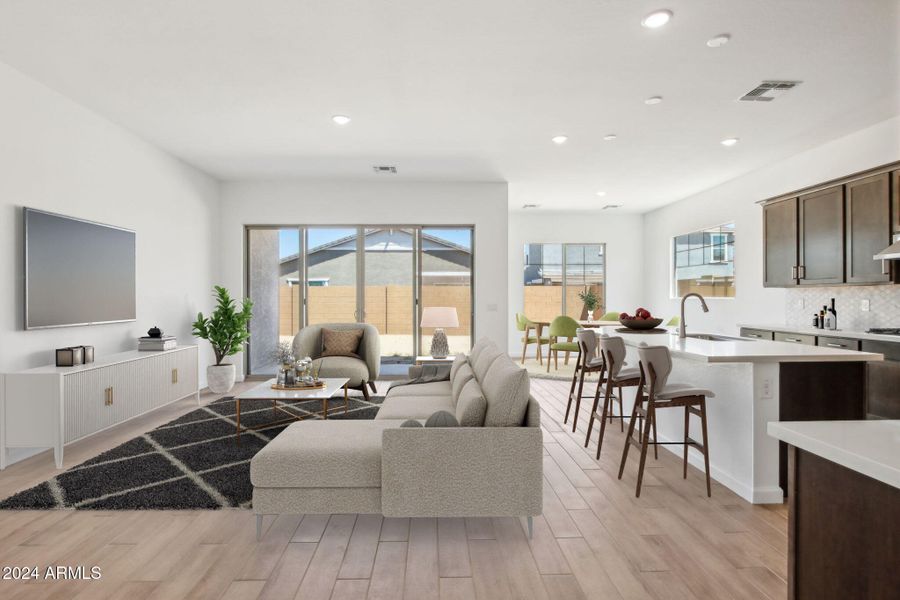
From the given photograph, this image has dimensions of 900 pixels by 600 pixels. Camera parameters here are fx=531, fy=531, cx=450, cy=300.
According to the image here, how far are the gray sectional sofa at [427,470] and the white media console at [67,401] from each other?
2.04 metres

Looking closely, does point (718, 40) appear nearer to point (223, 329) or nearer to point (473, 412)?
point (473, 412)

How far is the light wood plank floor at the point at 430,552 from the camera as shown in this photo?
2166 mm

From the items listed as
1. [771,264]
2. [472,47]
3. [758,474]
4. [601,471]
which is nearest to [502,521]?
[601,471]

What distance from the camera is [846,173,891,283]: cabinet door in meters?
4.46

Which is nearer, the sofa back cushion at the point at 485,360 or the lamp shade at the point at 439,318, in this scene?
the sofa back cushion at the point at 485,360

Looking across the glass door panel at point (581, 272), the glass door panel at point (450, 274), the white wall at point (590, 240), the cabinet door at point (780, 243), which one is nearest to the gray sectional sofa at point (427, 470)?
the cabinet door at point (780, 243)

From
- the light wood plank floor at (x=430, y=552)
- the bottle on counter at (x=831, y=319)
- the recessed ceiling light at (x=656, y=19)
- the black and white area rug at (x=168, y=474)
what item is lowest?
the light wood plank floor at (x=430, y=552)

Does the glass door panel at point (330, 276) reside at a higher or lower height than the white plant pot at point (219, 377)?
higher

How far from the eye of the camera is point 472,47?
3467 mm

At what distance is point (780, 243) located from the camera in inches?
231

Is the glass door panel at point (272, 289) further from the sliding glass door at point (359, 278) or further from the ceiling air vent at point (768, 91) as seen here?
the ceiling air vent at point (768, 91)

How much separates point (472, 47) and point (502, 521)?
Result: 9.52 feet

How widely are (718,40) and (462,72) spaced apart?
1.67 meters

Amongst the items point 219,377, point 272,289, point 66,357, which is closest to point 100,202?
point 66,357
